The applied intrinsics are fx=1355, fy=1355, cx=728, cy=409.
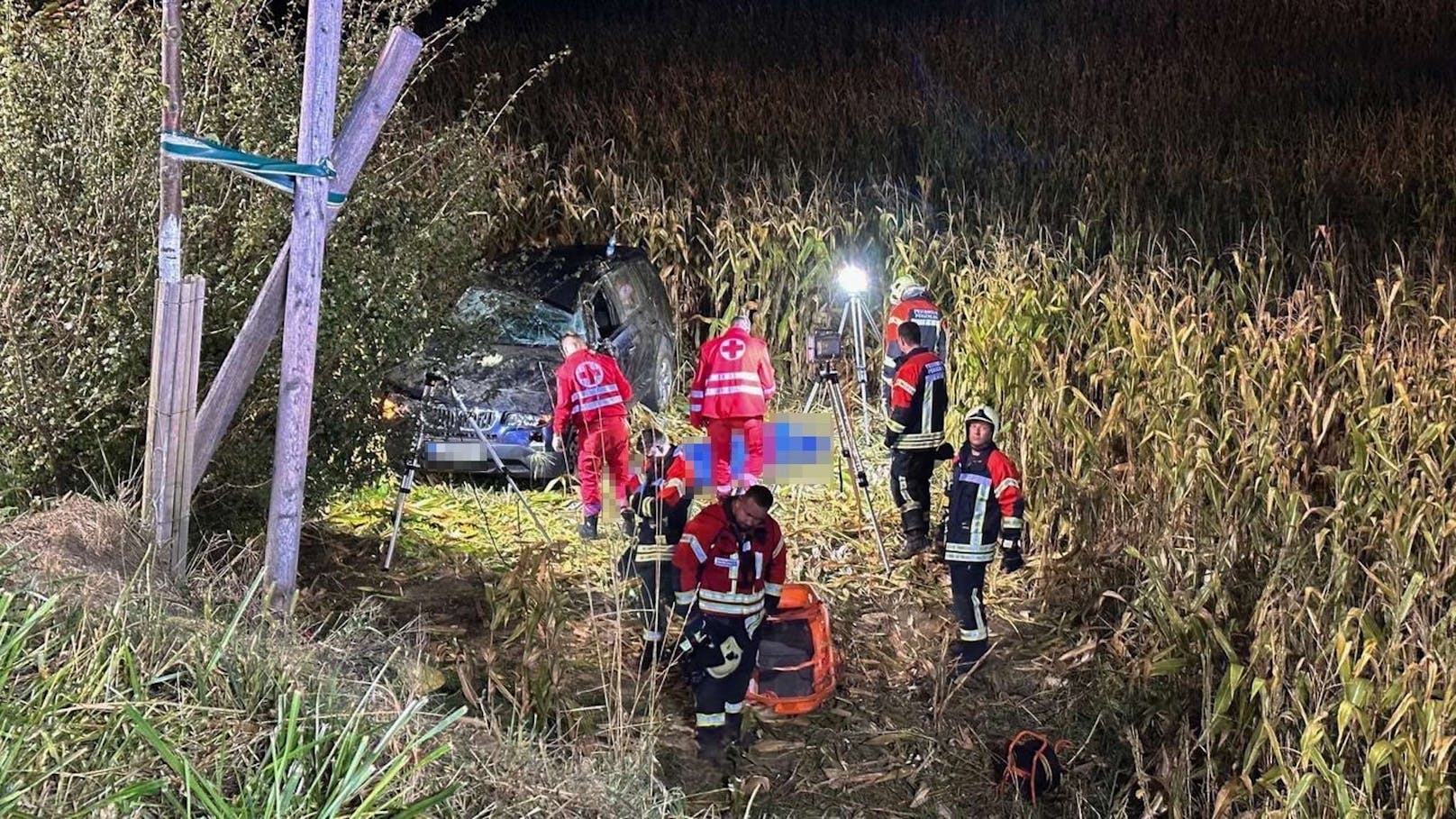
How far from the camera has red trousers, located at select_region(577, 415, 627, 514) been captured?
25.2 feet

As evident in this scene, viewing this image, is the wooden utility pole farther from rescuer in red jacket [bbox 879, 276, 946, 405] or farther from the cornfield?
rescuer in red jacket [bbox 879, 276, 946, 405]

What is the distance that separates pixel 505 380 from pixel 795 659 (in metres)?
3.43

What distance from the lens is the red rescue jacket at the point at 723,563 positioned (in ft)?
18.2

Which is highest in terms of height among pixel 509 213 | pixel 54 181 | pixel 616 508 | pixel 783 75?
pixel 783 75

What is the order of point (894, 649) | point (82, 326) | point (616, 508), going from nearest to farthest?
point (82, 326) < point (894, 649) < point (616, 508)

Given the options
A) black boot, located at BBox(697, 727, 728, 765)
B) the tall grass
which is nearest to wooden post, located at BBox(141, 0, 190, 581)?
the tall grass

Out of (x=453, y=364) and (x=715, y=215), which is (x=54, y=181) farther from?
(x=715, y=215)

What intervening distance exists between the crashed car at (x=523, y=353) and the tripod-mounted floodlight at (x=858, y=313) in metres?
1.42

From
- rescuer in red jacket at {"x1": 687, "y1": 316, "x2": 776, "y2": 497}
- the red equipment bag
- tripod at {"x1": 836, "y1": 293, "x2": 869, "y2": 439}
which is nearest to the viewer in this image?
the red equipment bag

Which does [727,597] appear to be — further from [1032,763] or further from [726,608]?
[1032,763]

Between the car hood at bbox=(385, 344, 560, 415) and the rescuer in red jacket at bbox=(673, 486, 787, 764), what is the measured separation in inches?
104

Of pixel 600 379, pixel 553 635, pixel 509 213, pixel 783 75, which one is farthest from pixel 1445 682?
pixel 783 75

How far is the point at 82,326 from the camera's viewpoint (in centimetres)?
534

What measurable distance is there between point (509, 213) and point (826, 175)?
2780 millimetres
